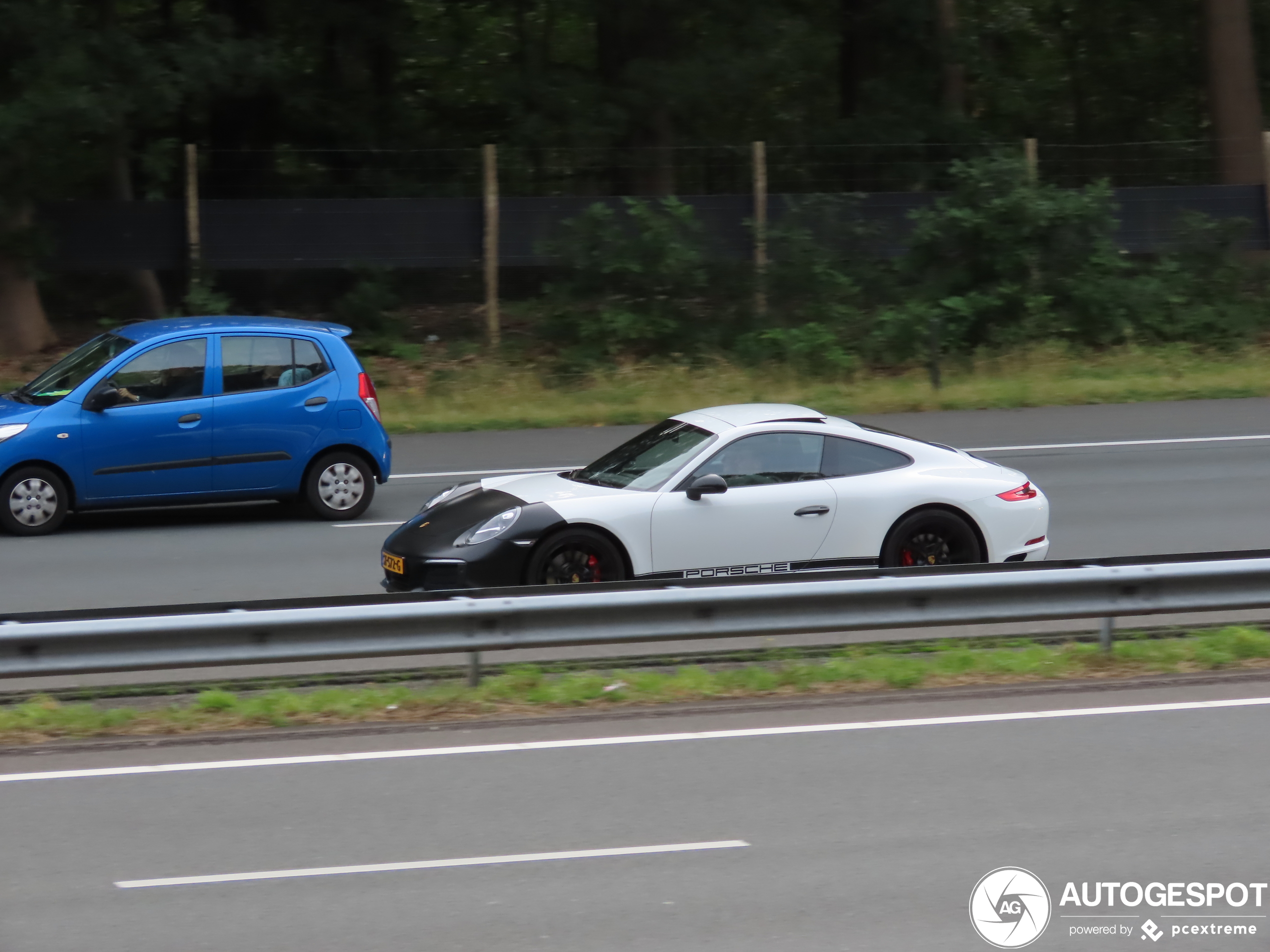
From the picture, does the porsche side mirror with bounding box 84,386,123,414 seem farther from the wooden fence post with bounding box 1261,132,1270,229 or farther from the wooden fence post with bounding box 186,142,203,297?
the wooden fence post with bounding box 1261,132,1270,229

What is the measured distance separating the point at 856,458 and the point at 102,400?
20.7 feet

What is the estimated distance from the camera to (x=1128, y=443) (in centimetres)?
1712

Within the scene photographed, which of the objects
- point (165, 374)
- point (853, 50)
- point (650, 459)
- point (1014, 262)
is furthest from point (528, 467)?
point (853, 50)

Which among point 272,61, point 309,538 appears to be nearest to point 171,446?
point 309,538

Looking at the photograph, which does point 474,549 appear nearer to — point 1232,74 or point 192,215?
point 192,215

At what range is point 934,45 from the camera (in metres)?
31.8

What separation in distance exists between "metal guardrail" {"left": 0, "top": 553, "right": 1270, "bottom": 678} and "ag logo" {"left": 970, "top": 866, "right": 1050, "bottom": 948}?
2738 millimetres

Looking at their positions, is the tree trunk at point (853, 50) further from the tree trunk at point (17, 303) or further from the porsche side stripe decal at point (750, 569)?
the porsche side stripe decal at point (750, 569)

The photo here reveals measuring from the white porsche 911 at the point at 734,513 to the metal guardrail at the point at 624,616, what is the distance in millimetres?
1266

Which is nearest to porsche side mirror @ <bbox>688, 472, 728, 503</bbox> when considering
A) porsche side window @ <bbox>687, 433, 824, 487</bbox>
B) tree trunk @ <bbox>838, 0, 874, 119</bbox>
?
porsche side window @ <bbox>687, 433, 824, 487</bbox>

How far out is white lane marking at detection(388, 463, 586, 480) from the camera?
15625 millimetres

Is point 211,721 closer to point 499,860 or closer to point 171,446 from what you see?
point 499,860

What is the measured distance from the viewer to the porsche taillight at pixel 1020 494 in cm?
1062

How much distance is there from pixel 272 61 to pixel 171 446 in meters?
12.8
